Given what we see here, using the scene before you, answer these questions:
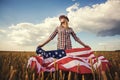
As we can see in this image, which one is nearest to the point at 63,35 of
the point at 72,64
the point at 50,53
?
the point at 50,53

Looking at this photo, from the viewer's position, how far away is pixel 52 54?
138 inches

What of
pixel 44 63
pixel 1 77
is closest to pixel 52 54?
pixel 44 63

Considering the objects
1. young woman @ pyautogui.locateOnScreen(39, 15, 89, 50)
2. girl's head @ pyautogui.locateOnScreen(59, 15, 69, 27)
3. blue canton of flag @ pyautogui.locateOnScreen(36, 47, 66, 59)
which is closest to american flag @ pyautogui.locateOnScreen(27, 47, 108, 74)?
blue canton of flag @ pyautogui.locateOnScreen(36, 47, 66, 59)

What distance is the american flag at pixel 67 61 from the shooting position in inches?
105

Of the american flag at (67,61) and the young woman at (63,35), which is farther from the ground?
the young woman at (63,35)

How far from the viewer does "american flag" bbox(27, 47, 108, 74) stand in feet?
8.79

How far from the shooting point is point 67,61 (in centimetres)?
290

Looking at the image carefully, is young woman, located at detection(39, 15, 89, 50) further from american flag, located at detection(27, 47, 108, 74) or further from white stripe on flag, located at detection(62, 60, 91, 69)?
white stripe on flag, located at detection(62, 60, 91, 69)

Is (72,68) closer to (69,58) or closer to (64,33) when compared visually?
(69,58)

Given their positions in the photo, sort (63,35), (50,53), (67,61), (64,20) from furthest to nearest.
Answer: (63,35) → (64,20) → (50,53) → (67,61)

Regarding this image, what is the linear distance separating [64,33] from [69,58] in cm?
92

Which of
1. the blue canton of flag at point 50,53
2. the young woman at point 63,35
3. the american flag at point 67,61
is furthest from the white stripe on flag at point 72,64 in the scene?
the young woman at point 63,35

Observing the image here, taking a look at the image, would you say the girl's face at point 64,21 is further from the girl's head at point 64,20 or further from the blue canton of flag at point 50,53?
the blue canton of flag at point 50,53

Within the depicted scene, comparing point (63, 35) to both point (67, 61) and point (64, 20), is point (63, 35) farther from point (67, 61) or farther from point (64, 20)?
point (67, 61)
